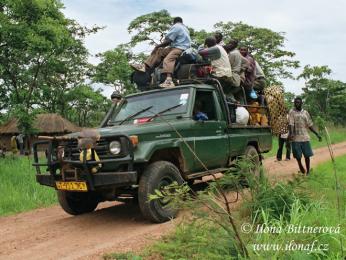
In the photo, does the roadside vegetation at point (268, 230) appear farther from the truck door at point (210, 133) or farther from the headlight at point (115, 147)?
Answer: the truck door at point (210, 133)

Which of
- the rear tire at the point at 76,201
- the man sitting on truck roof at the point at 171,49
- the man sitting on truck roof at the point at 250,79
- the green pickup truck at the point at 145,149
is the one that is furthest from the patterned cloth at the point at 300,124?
the rear tire at the point at 76,201

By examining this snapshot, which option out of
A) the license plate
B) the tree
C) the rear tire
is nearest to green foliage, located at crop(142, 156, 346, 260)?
the license plate

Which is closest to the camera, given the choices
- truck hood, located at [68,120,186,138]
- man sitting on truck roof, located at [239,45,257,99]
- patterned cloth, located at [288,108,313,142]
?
truck hood, located at [68,120,186,138]

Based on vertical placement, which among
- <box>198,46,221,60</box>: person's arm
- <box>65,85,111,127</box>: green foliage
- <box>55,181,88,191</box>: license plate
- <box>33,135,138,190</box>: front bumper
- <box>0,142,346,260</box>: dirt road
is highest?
<box>65,85,111,127</box>: green foliage

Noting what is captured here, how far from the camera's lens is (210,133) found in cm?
694

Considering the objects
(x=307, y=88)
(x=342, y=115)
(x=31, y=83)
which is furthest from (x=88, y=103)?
(x=342, y=115)

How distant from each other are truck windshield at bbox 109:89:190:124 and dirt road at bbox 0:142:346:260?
1478 millimetres

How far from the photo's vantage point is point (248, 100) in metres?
8.84

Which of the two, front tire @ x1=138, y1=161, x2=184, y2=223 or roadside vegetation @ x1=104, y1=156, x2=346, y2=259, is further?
front tire @ x1=138, y1=161, x2=184, y2=223

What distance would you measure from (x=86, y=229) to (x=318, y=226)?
3117 millimetres

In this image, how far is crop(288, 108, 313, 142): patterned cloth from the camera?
9.20 meters

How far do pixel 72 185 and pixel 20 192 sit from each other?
3481mm

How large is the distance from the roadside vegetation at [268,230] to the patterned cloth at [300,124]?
4267mm

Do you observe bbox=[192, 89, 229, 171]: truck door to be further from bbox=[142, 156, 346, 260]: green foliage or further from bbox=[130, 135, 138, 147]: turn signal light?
bbox=[142, 156, 346, 260]: green foliage
